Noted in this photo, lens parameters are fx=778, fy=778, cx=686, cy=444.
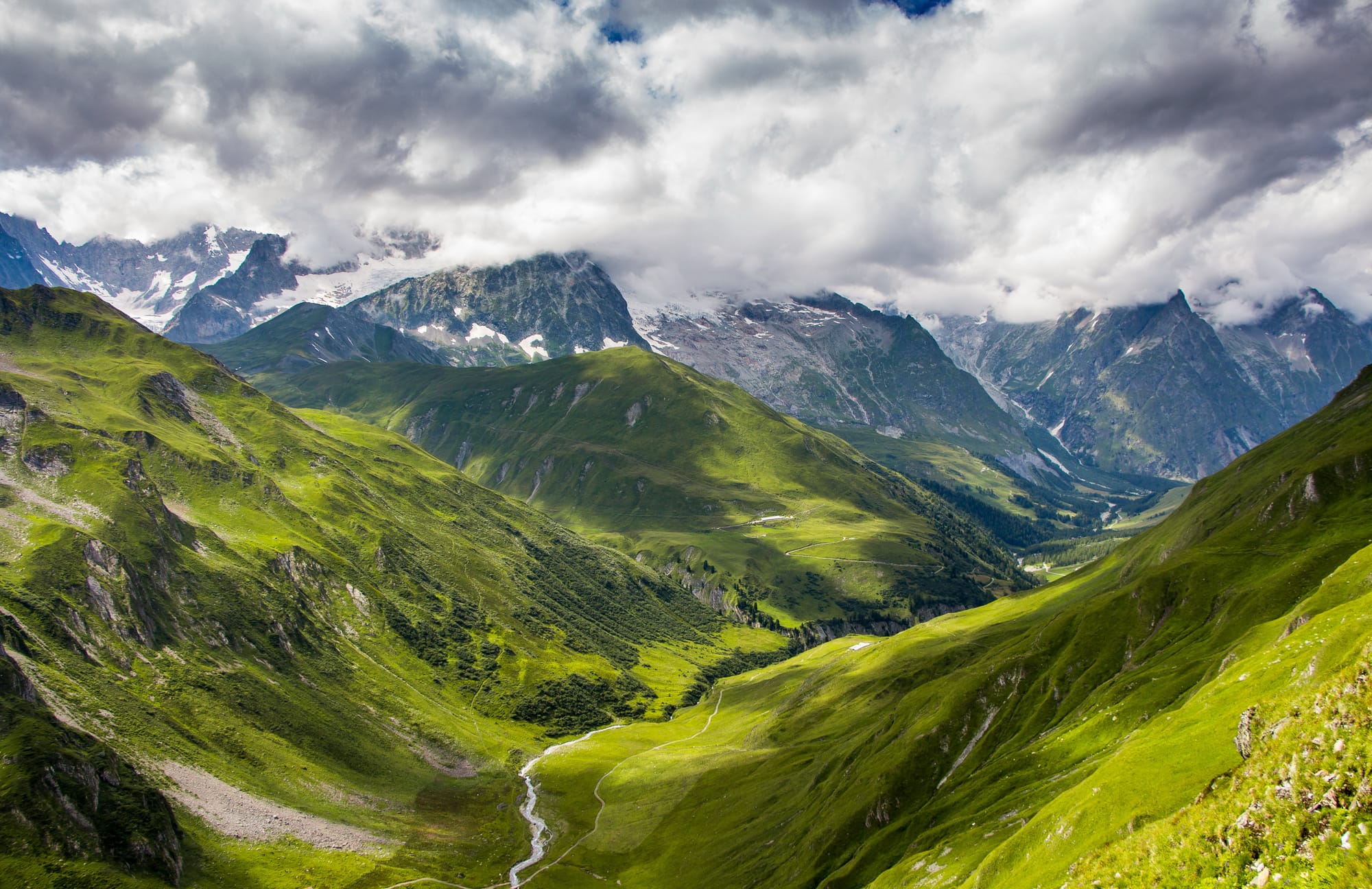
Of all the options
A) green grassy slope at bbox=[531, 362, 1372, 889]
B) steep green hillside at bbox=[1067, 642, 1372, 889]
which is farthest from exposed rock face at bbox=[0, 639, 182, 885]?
steep green hillside at bbox=[1067, 642, 1372, 889]

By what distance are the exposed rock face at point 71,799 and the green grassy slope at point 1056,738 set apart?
252ft

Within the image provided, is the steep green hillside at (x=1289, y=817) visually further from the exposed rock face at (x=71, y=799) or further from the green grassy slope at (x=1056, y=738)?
the exposed rock face at (x=71, y=799)

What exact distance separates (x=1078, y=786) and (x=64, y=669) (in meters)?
205

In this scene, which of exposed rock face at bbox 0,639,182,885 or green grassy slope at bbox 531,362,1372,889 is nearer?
green grassy slope at bbox 531,362,1372,889

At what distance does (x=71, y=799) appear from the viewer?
435 feet

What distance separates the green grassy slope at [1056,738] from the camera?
236 ft

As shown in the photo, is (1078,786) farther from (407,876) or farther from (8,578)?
(8,578)

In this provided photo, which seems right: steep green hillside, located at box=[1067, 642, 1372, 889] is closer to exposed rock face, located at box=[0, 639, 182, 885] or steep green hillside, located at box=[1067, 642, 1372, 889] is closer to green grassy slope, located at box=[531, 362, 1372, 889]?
A: green grassy slope, located at box=[531, 362, 1372, 889]

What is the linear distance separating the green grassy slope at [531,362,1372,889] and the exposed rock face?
7675 centimetres

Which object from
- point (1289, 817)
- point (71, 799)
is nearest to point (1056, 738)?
point (1289, 817)

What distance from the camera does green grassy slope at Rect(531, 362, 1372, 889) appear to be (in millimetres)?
71812

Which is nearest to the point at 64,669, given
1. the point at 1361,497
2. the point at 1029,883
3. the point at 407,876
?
the point at 407,876

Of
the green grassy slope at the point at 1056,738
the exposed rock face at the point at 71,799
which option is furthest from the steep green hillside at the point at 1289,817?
the exposed rock face at the point at 71,799

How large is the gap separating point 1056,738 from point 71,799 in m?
162
